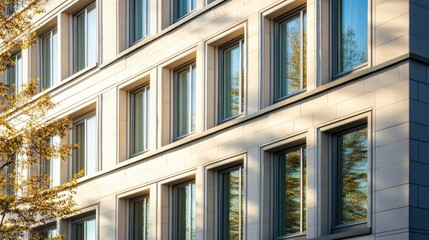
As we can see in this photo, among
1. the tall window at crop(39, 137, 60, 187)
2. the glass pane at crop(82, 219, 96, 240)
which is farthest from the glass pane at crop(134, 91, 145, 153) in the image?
the tall window at crop(39, 137, 60, 187)

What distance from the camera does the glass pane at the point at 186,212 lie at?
31328 mm

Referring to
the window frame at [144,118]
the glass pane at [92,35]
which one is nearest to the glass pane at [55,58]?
the glass pane at [92,35]

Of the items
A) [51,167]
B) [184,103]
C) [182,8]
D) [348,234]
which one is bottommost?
[348,234]

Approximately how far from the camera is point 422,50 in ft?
76.6

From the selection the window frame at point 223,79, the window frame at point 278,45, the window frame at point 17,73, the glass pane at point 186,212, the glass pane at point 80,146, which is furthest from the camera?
the window frame at point 17,73

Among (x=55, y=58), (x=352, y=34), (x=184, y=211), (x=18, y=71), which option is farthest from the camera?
(x=18, y=71)

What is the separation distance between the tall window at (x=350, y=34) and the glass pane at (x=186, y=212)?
7.41 metres

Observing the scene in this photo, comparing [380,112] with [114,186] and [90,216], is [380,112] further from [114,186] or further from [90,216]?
[90,216]

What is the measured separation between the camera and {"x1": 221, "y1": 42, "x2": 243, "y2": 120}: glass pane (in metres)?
29.8

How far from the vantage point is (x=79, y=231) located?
1471 inches

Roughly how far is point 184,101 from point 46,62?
10789 millimetres

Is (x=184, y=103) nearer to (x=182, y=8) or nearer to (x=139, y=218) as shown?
(x=182, y=8)

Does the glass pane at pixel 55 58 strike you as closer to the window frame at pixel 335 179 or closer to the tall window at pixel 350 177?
the window frame at pixel 335 179

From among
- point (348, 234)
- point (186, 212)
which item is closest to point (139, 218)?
point (186, 212)
